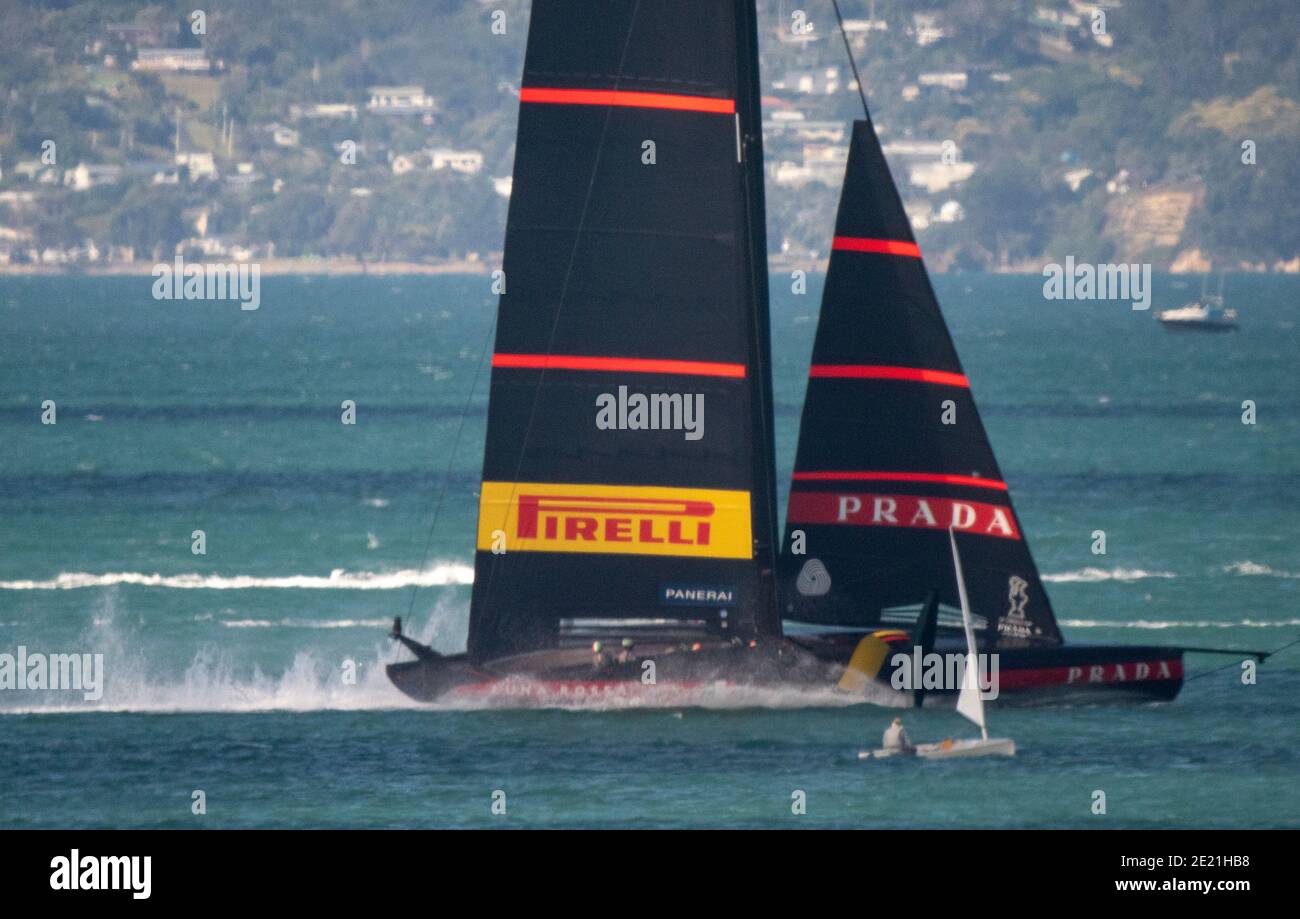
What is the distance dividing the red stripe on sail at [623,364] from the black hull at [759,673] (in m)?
3.67

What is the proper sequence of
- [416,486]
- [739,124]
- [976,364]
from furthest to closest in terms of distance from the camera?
[976,364] → [416,486] → [739,124]

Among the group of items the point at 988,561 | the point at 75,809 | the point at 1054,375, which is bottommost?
the point at 75,809

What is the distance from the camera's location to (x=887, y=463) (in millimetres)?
39625

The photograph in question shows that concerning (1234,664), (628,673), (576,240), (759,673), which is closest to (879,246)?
(576,240)

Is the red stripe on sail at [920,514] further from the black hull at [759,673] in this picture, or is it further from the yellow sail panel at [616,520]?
the yellow sail panel at [616,520]

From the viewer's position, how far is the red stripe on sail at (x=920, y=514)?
3931 cm

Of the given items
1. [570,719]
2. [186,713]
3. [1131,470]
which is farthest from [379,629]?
[1131,470]

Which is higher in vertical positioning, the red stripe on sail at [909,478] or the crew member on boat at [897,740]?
the red stripe on sail at [909,478]

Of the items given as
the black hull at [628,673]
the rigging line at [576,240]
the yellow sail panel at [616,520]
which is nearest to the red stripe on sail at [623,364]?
the rigging line at [576,240]

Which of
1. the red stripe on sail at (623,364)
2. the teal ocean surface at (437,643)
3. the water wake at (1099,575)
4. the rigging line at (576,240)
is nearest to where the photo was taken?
the teal ocean surface at (437,643)

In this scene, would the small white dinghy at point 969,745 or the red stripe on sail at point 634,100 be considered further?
the red stripe on sail at point 634,100

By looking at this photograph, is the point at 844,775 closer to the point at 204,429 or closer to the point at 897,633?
the point at 897,633

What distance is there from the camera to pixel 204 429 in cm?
10406

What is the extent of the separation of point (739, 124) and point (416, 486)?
4501cm
